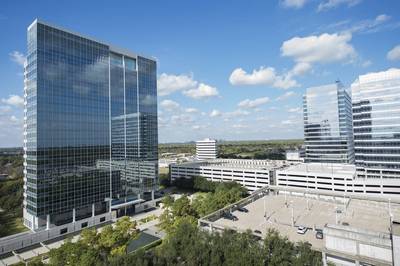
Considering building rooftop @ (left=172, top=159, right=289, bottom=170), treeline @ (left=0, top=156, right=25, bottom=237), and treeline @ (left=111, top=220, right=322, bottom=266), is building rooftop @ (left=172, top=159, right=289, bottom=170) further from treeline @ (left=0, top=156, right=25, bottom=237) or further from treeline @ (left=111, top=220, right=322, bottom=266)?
treeline @ (left=111, top=220, right=322, bottom=266)

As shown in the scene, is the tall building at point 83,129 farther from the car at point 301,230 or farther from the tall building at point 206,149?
the tall building at point 206,149

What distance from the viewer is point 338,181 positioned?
78438mm

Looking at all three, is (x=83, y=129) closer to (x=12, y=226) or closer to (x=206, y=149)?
(x=12, y=226)

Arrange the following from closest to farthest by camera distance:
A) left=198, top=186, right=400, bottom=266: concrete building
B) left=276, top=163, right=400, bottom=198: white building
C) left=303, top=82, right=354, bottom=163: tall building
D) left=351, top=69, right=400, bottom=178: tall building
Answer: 1. left=198, top=186, right=400, bottom=266: concrete building
2. left=276, top=163, right=400, bottom=198: white building
3. left=351, top=69, right=400, bottom=178: tall building
4. left=303, top=82, right=354, bottom=163: tall building

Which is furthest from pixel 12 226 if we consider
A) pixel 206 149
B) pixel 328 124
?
pixel 206 149

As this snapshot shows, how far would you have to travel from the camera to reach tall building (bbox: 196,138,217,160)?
167 meters

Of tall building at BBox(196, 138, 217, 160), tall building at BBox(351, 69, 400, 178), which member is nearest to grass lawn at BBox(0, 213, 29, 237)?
tall building at BBox(351, 69, 400, 178)

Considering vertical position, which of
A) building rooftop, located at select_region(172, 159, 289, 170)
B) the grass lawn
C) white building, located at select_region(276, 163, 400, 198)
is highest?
building rooftop, located at select_region(172, 159, 289, 170)

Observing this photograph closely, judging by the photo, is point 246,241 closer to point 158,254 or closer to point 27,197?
point 158,254

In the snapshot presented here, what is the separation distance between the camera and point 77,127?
62656 mm

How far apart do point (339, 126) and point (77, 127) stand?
304ft

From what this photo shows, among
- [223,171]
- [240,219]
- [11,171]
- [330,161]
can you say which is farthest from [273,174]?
[11,171]

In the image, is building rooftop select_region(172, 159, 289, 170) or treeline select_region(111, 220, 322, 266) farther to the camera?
building rooftop select_region(172, 159, 289, 170)

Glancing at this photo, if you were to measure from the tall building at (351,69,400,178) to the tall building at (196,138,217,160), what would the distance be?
3756 inches
